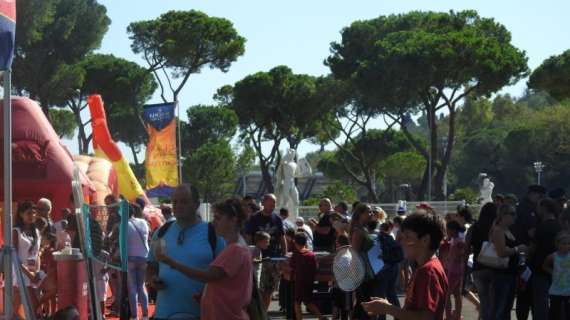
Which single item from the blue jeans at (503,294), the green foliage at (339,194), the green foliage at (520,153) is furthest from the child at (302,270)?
the green foliage at (520,153)

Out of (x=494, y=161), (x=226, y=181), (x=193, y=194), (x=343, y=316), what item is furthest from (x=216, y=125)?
(x=193, y=194)

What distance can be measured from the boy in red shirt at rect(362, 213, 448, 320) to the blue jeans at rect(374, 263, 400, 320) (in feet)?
18.6

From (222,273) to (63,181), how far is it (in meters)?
13.1

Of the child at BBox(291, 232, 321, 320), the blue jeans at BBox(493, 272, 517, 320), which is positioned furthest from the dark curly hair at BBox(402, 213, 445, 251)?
the child at BBox(291, 232, 321, 320)

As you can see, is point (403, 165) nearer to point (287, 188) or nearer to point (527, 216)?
point (287, 188)

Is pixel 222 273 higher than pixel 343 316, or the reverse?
pixel 222 273

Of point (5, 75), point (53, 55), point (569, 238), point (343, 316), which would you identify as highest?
point (53, 55)

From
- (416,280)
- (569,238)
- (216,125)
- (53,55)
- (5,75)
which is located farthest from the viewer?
(216,125)

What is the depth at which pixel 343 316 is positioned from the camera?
11789 millimetres

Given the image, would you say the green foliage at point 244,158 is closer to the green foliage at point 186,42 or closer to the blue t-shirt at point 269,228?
the green foliage at point 186,42

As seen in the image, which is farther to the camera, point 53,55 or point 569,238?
point 53,55

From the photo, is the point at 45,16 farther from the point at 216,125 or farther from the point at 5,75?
the point at 5,75

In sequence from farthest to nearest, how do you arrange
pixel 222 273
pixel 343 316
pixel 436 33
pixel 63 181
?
pixel 436 33
pixel 63 181
pixel 343 316
pixel 222 273

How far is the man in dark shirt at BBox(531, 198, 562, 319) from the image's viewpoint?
10617 mm
